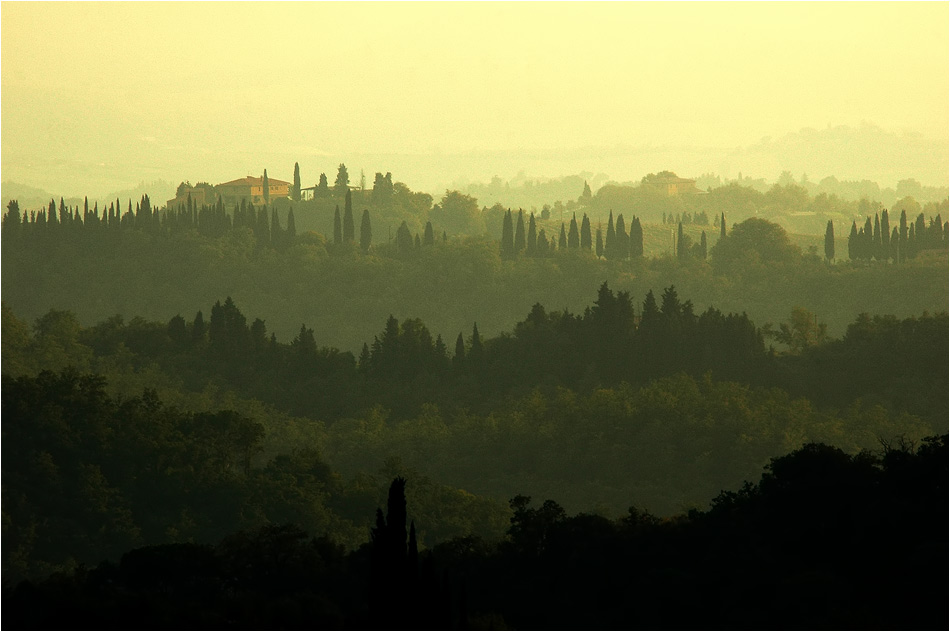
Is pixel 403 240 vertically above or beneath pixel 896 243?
above

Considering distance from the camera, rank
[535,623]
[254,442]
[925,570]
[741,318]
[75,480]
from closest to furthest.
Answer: [925,570] → [535,623] → [75,480] → [254,442] → [741,318]

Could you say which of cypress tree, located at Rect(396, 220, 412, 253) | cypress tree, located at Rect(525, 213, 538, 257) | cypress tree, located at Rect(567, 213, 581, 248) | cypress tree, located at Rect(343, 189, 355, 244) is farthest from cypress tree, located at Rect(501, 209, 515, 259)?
cypress tree, located at Rect(343, 189, 355, 244)

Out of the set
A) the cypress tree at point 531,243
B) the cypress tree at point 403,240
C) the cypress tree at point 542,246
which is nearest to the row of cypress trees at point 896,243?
the cypress tree at point 542,246

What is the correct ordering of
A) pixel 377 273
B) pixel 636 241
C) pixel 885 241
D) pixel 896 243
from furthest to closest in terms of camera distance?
pixel 636 241 → pixel 377 273 → pixel 885 241 → pixel 896 243

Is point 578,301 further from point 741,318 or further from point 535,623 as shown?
point 535,623

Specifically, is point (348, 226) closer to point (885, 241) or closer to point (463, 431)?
point (885, 241)

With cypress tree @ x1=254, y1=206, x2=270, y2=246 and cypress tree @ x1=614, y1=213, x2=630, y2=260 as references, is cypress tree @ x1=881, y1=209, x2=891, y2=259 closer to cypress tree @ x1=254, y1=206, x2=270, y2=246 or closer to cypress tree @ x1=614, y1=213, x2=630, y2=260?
cypress tree @ x1=614, y1=213, x2=630, y2=260

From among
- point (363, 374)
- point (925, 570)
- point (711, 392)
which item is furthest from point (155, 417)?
point (925, 570)

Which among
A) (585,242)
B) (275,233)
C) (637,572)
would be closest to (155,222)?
(275,233)
